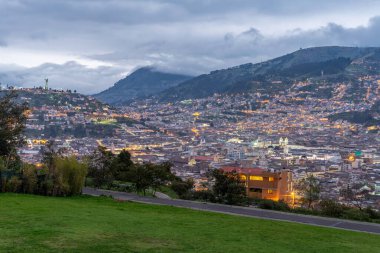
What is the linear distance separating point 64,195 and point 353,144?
292 feet

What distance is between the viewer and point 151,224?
8609mm

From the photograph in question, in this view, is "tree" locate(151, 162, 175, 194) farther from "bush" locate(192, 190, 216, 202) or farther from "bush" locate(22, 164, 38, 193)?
"bush" locate(22, 164, 38, 193)

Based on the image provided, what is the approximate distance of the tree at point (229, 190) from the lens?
15.0m

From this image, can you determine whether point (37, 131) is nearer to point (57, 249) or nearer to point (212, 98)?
point (57, 249)

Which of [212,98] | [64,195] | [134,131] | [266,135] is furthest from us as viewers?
[212,98]

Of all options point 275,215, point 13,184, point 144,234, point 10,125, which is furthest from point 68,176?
point 144,234

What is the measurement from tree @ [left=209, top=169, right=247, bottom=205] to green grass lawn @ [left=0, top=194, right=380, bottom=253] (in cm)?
467

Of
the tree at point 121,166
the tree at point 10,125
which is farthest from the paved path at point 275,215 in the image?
the tree at point 10,125

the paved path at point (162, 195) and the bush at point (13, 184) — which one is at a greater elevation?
the bush at point (13, 184)

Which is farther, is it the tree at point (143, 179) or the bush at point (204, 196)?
the tree at point (143, 179)

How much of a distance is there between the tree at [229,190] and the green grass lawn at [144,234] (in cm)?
467

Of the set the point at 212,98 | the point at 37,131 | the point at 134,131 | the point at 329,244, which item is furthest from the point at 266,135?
the point at 329,244

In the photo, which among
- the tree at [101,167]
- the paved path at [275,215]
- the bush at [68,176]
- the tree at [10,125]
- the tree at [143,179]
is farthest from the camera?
the tree at [101,167]

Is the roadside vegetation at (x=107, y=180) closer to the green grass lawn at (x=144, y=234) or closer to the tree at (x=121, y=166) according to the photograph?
the tree at (x=121, y=166)
